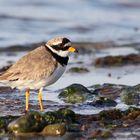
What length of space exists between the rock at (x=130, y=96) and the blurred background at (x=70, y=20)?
5772 mm

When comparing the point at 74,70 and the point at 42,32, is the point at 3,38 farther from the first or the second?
the point at 74,70

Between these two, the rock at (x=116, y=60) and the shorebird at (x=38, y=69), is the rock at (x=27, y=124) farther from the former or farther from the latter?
the rock at (x=116, y=60)

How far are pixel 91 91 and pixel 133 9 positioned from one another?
10.6 m

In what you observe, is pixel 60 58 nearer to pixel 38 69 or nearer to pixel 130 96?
pixel 38 69

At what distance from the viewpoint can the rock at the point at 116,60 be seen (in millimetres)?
14445

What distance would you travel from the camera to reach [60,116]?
9203 millimetres

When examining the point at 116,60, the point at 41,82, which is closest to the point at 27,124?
the point at 41,82

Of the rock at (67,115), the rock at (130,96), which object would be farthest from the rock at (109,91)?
the rock at (67,115)

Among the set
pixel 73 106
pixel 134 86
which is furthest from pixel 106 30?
pixel 73 106

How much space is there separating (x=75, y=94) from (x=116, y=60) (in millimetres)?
3664

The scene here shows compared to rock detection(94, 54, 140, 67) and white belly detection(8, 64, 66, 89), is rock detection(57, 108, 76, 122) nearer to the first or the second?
white belly detection(8, 64, 66, 89)

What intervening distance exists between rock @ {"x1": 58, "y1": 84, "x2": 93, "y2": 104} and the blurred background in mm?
5427

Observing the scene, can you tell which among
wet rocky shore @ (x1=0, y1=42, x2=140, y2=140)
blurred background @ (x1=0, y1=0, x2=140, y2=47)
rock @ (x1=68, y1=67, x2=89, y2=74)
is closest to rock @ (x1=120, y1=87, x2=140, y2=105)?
wet rocky shore @ (x1=0, y1=42, x2=140, y2=140)

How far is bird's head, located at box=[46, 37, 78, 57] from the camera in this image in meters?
10.0
